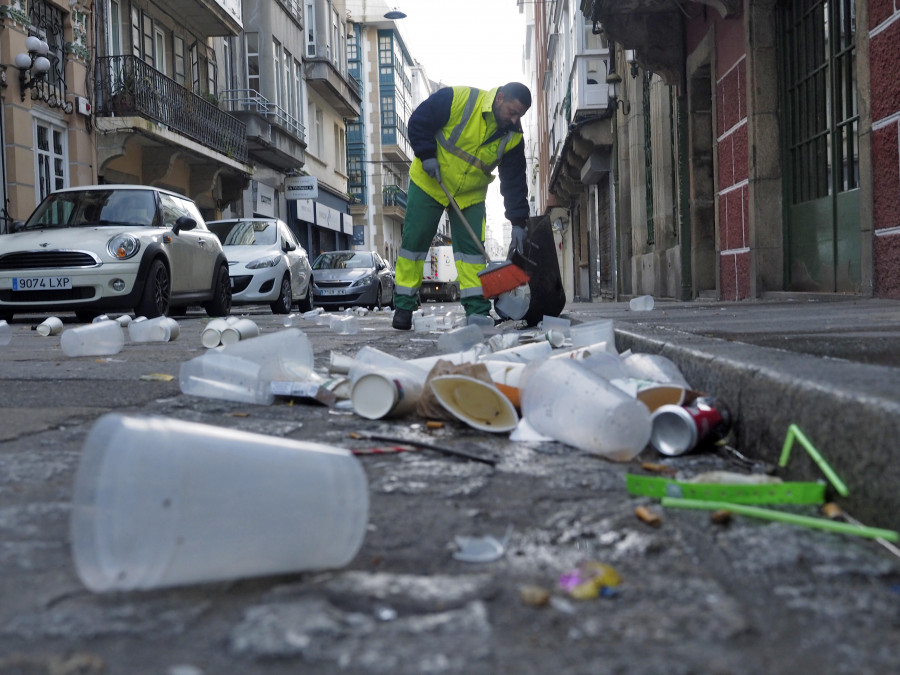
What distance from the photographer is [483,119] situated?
6598 millimetres

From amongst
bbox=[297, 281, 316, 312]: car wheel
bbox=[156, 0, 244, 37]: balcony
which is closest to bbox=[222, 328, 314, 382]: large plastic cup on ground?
bbox=[297, 281, 316, 312]: car wheel

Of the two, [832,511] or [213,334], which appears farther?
[213,334]

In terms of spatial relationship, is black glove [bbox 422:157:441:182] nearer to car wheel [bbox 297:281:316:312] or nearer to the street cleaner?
the street cleaner

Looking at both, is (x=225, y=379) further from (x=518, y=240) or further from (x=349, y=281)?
(x=349, y=281)

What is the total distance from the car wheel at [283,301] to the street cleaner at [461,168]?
714 centimetres

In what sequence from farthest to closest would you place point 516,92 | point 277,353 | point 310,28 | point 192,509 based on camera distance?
1. point 310,28
2. point 516,92
3. point 277,353
4. point 192,509

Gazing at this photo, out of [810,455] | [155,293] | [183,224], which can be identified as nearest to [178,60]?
[183,224]

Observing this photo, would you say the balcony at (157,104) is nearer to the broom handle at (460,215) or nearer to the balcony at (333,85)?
the balcony at (333,85)

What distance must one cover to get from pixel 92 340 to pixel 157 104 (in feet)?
45.7

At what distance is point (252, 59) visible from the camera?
2688cm

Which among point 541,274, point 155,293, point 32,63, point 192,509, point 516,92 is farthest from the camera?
point 32,63

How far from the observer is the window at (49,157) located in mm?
14633

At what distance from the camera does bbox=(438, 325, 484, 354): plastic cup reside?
464cm

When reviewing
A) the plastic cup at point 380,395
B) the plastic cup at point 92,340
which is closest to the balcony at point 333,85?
the plastic cup at point 92,340
